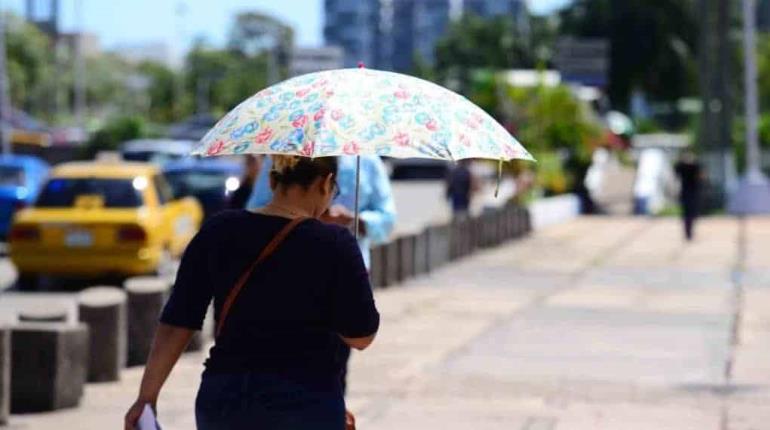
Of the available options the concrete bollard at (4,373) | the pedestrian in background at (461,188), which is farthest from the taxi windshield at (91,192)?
the pedestrian in background at (461,188)

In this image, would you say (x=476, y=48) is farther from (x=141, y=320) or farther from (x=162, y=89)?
(x=141, y=320)

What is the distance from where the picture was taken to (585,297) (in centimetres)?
1956

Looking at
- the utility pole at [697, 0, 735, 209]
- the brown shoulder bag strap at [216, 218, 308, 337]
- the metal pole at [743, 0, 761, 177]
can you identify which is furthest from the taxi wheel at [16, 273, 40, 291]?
the utility pole at [697, 0, 735, 209]

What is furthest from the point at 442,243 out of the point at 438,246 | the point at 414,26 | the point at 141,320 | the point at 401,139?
the point at 414,26

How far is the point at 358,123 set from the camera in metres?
5.74

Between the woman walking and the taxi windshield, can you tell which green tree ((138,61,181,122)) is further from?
the woman walking

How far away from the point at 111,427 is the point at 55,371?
0.66 meters

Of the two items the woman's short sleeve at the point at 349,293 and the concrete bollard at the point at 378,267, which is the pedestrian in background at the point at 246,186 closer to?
the concrete bollard at the point at 378,267

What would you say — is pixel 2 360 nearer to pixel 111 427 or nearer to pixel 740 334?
pixel 111 427

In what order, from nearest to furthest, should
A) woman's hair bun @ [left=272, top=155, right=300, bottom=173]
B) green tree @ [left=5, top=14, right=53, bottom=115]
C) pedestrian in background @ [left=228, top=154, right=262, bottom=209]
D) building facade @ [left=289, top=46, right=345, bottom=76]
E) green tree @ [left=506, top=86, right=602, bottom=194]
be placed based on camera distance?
woman's hair bun @ [left=272, top=155, right=300, bottom=173], pedestrian in background @ [left=228, top=154, right=262, bottom=209], building facade @ [left=289, top=46, right=345, bottom=76], green tree @ [left=506, top=86, right=602, bottom=194], green tree @ [left=5, top=14, right=53, bottom=115]

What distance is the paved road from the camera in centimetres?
1086

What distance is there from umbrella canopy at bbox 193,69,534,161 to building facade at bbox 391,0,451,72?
137 feet

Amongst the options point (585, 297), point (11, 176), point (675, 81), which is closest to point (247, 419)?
point (585, 297)

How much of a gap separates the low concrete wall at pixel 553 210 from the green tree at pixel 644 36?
178ft
